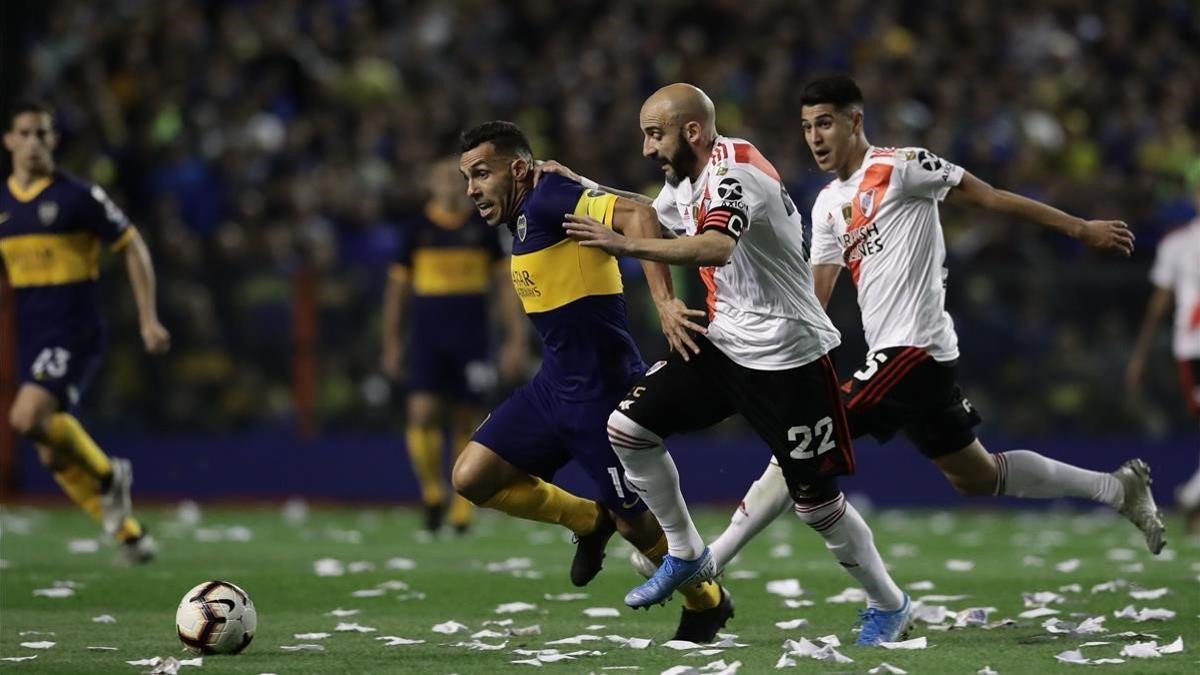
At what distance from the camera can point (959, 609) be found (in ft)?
28.5

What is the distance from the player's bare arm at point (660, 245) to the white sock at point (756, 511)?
1.68m

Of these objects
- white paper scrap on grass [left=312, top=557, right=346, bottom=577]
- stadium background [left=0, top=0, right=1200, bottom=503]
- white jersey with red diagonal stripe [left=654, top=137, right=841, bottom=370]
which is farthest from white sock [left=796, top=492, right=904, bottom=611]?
stadium background [left=0, top=0, right=1200, bottom=503]

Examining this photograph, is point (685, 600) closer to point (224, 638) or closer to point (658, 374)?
point (658, 374)

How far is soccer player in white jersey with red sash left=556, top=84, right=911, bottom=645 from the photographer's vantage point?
719cm

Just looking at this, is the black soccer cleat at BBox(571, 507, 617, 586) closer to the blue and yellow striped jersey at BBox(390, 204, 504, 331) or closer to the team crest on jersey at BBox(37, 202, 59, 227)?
the team crest on jersey at BBox(37, 202, 59, 227)

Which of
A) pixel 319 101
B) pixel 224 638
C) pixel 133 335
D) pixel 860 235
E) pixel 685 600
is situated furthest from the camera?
pixel 319 101

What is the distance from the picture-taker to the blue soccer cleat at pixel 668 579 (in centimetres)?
732

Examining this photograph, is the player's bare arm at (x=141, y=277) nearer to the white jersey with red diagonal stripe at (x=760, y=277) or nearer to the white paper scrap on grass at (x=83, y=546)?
the white paper scrap on grass at (x=83, y=546)

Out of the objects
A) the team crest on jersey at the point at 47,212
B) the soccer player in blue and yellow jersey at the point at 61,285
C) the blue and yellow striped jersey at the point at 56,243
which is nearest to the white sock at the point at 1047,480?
the soccer player in blue and yellow jersey at the point at 61,285

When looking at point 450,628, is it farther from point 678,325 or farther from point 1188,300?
point 1188,300

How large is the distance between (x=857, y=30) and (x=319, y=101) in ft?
22.3

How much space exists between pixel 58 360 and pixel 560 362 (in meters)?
4.43

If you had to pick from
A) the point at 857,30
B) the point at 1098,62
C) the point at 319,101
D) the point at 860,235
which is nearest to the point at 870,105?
the point at 857,30

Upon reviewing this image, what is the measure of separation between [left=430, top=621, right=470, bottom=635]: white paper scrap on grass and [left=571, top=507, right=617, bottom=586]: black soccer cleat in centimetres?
58
